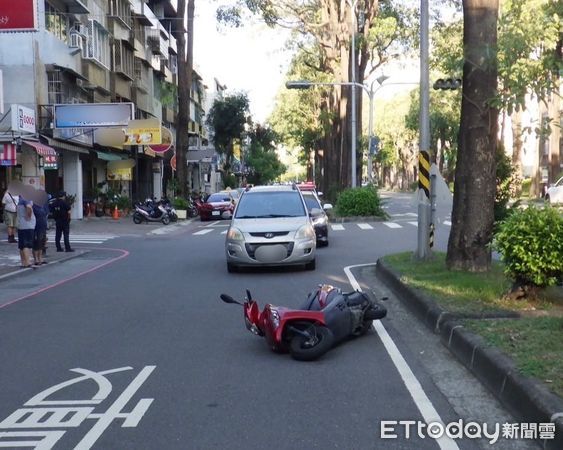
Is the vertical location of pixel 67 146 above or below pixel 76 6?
below

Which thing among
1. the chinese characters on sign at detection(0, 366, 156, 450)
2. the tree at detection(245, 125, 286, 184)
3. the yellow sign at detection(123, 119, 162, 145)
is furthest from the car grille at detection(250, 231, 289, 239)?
the tree at detection(245, 125, 286, 184)

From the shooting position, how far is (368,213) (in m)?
31.9

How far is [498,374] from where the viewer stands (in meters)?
6.32

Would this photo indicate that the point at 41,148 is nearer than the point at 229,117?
Yes

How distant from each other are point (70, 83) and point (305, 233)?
2237 cm

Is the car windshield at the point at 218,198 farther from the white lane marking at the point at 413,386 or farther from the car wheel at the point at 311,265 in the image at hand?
the white lane marking at the point at 413,386

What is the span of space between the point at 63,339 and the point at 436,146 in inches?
2672

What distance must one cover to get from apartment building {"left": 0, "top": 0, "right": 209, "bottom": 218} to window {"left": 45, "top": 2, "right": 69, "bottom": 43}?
0.14 feet

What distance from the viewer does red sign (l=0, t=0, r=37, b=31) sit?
18391mm

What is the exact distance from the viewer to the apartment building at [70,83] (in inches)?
1091

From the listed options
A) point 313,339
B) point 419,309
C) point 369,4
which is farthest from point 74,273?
point 369,4

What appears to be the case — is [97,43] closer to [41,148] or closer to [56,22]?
[56,22]

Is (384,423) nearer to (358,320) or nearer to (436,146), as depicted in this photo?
(358,320)

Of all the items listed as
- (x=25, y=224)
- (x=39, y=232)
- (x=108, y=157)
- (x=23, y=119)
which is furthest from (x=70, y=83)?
(x=25, y=224)
